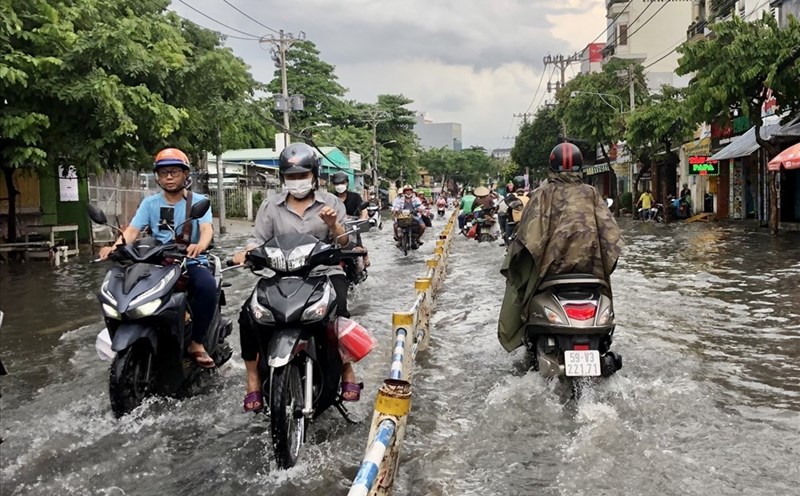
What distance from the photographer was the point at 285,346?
3.51 m

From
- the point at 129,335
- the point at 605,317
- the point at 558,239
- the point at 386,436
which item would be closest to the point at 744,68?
the point at 558,239

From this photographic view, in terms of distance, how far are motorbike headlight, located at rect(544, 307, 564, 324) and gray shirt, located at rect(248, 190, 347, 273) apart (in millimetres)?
1488

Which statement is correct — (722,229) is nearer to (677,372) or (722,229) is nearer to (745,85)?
(745,85)

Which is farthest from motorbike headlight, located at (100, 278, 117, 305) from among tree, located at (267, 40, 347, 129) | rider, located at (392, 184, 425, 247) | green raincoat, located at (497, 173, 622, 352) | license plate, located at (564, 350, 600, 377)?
tree, located at (267, 40, 347, 129)

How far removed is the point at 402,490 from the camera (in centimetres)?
350

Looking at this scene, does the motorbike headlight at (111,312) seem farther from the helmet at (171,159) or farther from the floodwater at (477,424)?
the helmet at (171,159)

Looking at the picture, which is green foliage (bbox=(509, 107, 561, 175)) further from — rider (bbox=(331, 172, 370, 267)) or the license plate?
the license plate

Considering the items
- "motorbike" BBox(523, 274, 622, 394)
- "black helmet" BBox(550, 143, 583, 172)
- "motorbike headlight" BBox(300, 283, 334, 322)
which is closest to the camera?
"motorbike headlight" BBox(300, 283, 334, 322)

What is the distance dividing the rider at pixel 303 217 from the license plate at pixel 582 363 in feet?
4.47

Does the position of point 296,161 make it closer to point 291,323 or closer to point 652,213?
point 291,323

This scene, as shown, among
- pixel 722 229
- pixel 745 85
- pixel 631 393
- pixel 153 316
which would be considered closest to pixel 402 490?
pixel 153 316

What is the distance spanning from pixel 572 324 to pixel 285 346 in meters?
1.98

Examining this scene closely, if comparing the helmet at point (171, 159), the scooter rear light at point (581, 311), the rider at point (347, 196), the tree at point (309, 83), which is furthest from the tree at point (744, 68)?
the tree at point (309, 83)

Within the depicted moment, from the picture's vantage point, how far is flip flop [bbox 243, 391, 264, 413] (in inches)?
152
